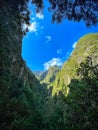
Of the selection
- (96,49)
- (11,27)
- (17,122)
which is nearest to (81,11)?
(17,122)

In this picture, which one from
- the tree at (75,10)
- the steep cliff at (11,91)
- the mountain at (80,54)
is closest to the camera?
the tree at (75,10)

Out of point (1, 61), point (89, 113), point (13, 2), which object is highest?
point (1, 61)

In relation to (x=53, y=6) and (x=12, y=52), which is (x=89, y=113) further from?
(x=12, y=52)

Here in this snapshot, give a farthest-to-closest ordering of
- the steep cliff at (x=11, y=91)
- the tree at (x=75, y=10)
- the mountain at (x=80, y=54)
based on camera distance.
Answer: the mountain at (x=80, y=54) → the steep cliff at (x=11, y=91) → the tree at (x=75, y=10)

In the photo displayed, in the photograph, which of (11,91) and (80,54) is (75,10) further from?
(80,54)

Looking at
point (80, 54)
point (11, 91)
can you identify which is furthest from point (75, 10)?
point (80, 54)

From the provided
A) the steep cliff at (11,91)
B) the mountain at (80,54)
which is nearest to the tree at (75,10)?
the steep cliff at (11,91)

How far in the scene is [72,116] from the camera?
5.41 metres

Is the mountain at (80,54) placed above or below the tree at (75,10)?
above

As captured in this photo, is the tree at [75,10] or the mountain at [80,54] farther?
the mountain at [80,54]

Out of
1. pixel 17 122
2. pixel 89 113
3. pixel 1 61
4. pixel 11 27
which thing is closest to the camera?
pixel 89 113

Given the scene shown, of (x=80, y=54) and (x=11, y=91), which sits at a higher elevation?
(x=80, y=54)

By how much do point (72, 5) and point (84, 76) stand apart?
231 centimetres

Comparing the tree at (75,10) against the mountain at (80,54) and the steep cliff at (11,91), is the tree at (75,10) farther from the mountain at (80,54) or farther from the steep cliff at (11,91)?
the mountain at (80,54)
